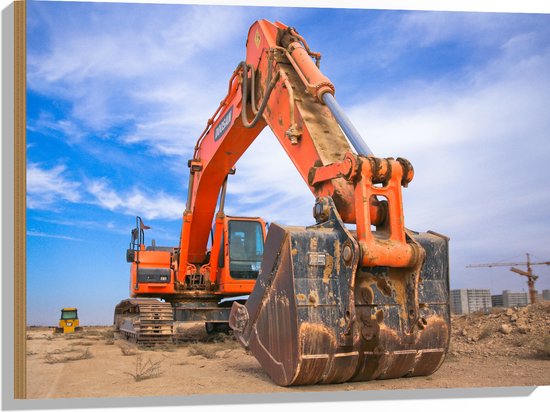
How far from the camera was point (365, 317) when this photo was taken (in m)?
3.96

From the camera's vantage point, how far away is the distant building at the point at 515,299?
8.62 metres

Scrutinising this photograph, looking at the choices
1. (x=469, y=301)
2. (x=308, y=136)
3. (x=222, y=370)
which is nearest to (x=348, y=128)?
Result: (x=308, y=136)

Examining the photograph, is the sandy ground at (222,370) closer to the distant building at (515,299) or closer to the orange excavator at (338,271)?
the orange excavator at (338,271)

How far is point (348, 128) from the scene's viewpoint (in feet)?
14.6

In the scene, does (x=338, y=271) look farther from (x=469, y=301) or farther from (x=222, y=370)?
(x=469, y=301)

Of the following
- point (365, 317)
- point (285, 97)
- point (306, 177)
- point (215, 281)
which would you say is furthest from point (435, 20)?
point (215, 281)

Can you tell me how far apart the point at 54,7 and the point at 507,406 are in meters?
5.11

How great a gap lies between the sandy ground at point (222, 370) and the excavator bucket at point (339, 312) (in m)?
0.23

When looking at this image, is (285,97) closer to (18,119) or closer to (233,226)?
(18,119)

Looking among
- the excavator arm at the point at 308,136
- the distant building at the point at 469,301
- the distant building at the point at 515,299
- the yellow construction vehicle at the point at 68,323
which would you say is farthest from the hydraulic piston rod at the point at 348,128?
the yellow construction vehicle at the point at 68,323

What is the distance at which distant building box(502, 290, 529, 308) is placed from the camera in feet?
28.3

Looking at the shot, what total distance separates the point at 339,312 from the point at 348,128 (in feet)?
4.69

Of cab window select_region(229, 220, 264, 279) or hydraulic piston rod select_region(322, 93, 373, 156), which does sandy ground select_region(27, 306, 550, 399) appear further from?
hydraulic piston rod select_region(322, 93, 373, 156)

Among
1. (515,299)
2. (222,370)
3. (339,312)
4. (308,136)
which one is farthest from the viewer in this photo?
(515,299)
